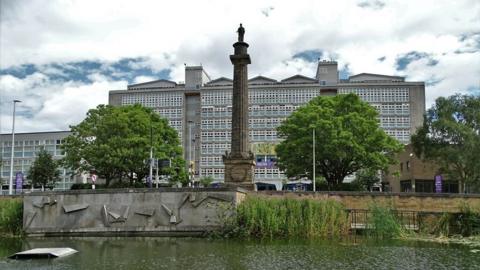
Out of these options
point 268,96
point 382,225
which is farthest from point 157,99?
point 382,225

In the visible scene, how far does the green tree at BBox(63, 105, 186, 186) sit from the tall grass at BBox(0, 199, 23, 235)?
65.5ft

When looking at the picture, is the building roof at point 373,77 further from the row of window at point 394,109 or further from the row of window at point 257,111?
the row of window at point 257,111

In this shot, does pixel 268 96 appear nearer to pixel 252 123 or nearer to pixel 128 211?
pixel 252 123

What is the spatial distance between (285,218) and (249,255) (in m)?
7.83

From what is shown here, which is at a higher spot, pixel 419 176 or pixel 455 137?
pixel 455 137

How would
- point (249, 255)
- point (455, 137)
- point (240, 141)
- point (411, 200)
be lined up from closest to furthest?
point (249, 255) → point (411, 200) → point (240, 141) → point (455, 137)

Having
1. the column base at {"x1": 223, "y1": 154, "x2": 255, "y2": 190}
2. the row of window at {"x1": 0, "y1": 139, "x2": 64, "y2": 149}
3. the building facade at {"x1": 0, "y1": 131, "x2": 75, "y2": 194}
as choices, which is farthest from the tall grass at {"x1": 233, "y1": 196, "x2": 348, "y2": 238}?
the row of window at {"x1": 0, "y1": 139, "x2": 64, "y2": 149}

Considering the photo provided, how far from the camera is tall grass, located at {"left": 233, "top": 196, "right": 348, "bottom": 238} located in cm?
2617

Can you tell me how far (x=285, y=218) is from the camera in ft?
87.5

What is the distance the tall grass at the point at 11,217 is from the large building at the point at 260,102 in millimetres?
76284

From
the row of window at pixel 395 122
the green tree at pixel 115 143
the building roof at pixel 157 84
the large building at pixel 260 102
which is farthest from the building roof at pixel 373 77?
the green tree at pixel 115 143

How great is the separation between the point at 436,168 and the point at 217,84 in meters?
59.4

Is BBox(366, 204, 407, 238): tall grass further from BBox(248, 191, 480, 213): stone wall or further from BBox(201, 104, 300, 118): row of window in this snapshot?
BBox(201, 104, 300, 118): row of window

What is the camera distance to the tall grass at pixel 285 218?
2617 centimetres
